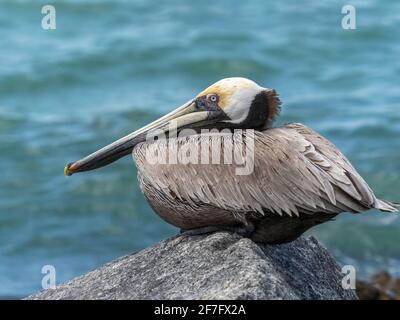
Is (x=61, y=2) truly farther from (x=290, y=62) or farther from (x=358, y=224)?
(x=358, y=224)

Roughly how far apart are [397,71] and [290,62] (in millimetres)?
2035

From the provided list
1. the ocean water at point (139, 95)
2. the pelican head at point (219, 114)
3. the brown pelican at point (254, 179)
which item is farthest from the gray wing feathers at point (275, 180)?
the ocean water at point (139, 95)

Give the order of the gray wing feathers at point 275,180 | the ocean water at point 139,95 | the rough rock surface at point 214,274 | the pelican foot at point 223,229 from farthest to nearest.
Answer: the ocean water at point 139,95, the pelican foot at point 223,229, the gray wing feathers at point 275,180, the rough rock surface at point 214,274

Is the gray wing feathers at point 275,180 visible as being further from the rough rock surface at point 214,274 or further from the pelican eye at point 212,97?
the pelican eye at point 212,97

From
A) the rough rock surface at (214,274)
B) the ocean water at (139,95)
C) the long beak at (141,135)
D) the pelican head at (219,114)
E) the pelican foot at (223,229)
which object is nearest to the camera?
the rough rock surface at (214,274)

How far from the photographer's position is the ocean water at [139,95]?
11.8 metres

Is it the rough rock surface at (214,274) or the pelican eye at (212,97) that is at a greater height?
the pelican eye at (212,97)

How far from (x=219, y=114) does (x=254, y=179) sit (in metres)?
0.73

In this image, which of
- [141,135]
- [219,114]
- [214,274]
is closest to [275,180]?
[214,274]

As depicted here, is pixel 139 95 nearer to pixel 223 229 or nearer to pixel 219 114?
pixel 219 114

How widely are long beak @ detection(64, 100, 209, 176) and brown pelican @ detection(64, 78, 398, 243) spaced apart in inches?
5.0

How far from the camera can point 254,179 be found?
550 cm
